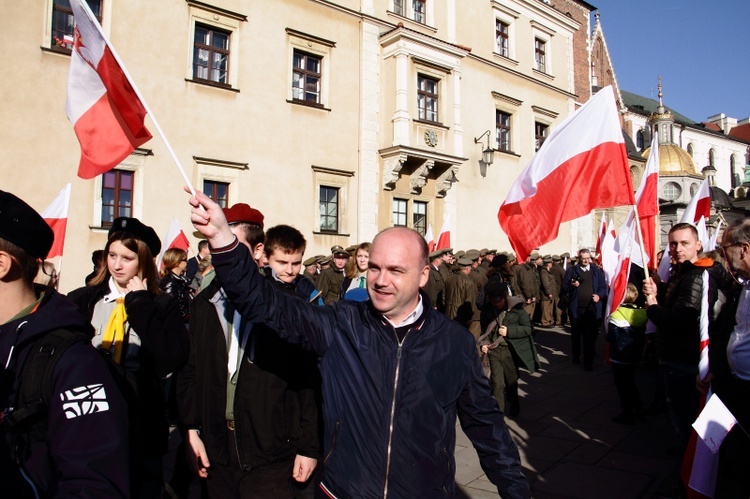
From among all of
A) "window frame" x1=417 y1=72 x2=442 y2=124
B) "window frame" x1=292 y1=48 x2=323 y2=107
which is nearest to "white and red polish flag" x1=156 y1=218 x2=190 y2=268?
"window frame" x1=292 y1=48 x2=323 y2=107

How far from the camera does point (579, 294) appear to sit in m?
10.5

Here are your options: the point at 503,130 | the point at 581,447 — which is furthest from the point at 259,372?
the point at 503,130

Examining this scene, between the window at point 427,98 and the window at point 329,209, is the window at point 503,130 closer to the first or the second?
the window at point 427,98

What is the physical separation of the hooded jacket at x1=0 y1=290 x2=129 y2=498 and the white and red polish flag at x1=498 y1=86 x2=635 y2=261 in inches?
146

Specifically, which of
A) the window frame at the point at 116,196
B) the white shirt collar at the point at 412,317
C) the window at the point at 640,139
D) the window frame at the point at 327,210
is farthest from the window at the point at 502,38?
the window at the point at 640,139

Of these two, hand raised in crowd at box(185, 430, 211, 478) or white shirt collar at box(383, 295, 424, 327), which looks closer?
white shirt collar at box(383, 295, 424, 327)

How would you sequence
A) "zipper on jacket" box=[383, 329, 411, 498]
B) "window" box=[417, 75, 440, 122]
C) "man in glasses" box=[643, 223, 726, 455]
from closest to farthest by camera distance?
"zipper on jacket" box=[383, 329, 411, 498] → "man in glasses" box=[643, 223, 726, 455] → "window" box=[417, 75, 440, 122]

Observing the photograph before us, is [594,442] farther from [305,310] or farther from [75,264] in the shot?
[75,264]

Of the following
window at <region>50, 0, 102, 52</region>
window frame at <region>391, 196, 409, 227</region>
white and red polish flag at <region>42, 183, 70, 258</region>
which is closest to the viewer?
white and red polish flag at <region>42, 183, 70, 258</region>

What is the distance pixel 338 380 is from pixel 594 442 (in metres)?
4.51

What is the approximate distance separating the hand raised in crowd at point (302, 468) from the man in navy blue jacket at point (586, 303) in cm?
797

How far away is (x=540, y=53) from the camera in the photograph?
25.3 m

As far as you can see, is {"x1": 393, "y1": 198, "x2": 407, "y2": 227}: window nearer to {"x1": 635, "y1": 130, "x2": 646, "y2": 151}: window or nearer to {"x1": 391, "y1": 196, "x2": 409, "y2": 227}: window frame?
{"x1": 391, "y1": 196, "x2": 409, "y2": 227}: window frame

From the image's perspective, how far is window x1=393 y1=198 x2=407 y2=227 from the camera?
63.0 feet
